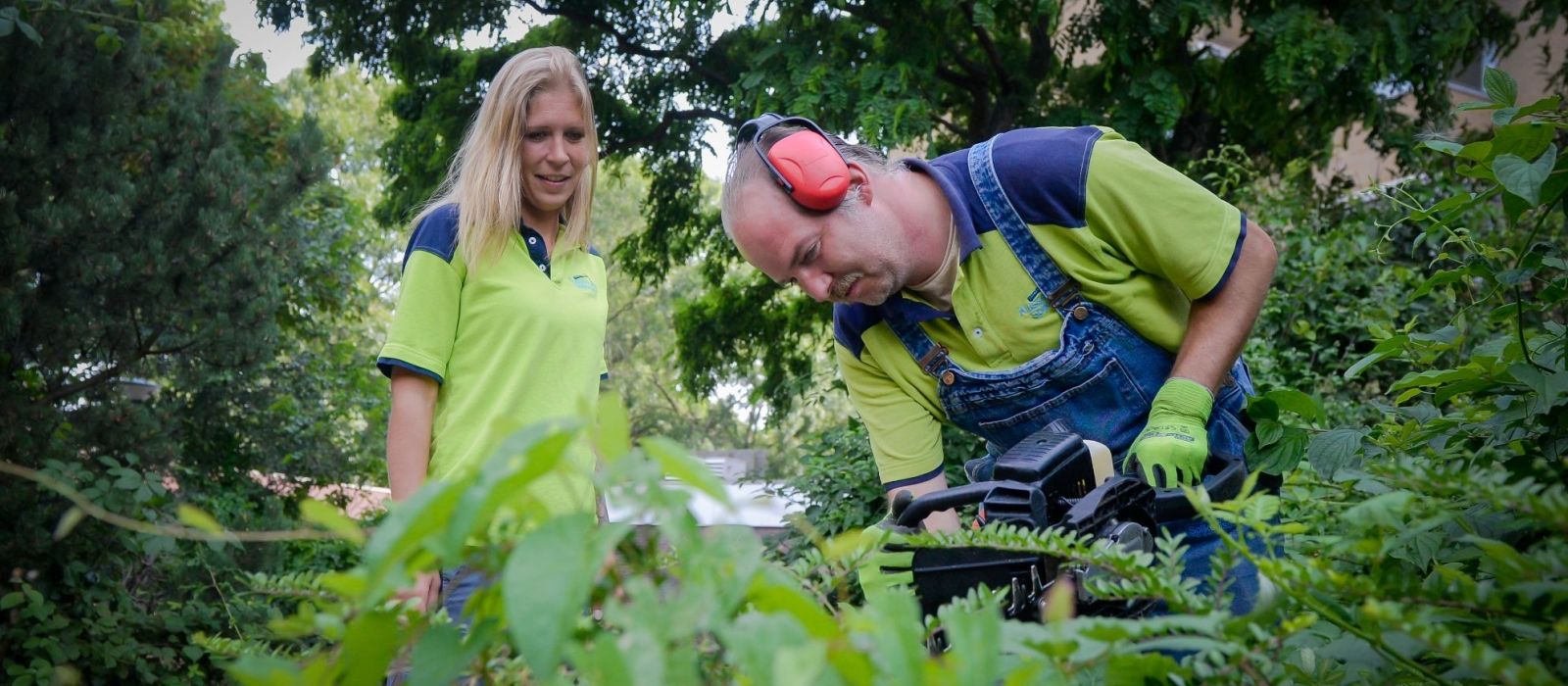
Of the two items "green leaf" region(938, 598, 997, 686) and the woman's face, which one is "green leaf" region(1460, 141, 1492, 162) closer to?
"green leaf" region(938, 598, 997, 686)

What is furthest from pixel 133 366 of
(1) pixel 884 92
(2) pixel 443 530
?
(2) pixel 443 530

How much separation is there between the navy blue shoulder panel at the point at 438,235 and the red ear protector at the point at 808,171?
2.69 ft

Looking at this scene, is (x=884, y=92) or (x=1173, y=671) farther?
(x=884, y=92)

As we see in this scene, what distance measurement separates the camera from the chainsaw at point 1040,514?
4.86 ft

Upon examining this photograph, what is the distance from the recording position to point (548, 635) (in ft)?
1.92

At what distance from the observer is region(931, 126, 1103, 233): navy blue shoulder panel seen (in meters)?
2.31

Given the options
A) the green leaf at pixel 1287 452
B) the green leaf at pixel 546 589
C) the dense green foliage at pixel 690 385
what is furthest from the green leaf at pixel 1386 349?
the green leaf at pixel 546 589

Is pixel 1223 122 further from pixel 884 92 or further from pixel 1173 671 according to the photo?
pixel 1173 671

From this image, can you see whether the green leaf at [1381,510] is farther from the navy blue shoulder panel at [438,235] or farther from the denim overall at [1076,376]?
the navy blue shoulder panel at [438,235]

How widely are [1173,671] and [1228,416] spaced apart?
180cm

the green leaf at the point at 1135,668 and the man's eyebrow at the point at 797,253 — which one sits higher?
the man's eyebrow at the point at 797,253

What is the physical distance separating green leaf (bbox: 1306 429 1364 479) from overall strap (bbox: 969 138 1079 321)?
0.76m

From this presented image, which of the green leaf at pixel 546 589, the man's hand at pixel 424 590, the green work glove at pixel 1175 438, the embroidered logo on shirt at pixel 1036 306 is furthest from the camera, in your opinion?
the embroidered logo on shirt at pixel 1036 306

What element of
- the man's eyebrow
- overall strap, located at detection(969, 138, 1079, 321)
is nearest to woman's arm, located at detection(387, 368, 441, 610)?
the man's eyebrow
